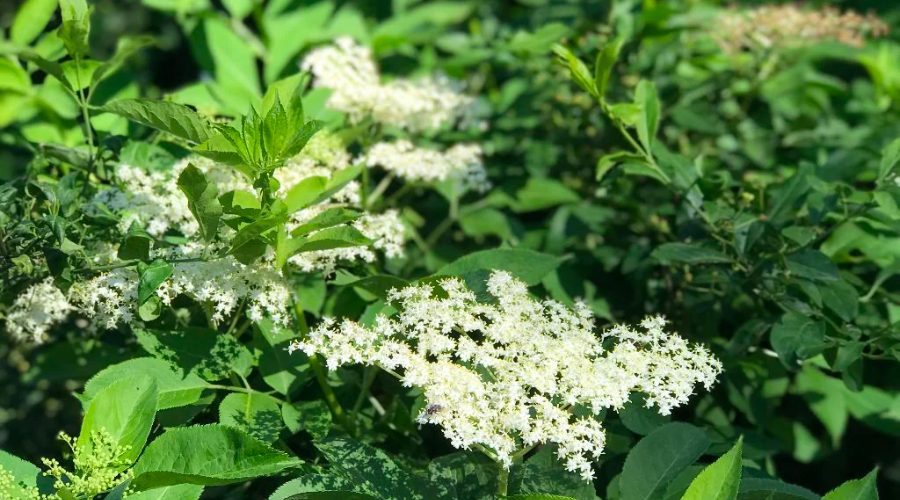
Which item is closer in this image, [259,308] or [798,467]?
[259,308]

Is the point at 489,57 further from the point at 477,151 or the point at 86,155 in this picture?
the point at 86,155

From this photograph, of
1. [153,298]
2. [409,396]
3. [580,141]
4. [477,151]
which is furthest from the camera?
[580,141]

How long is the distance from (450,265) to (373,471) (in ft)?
1.19

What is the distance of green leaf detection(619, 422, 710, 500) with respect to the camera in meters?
1.16

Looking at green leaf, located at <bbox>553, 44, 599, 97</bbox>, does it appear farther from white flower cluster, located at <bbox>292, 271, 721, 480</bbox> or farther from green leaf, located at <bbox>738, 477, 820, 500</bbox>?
green leaf, located at <bbox>738, 477, 820, 500</bbox>

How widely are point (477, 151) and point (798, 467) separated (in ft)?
4.07

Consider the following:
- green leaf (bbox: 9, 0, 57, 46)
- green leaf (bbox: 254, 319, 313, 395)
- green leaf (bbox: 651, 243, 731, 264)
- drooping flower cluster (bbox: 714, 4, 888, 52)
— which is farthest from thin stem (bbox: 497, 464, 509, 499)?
drooping flower cluster (bbox: 714, 4, 888, 52)

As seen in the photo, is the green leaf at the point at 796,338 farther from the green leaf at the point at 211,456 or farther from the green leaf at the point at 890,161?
the green leaf at the point at 211,456

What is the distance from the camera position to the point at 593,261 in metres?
1.84

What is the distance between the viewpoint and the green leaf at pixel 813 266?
53.2 inches

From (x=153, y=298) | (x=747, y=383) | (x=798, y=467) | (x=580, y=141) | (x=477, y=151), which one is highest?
(x=153, y=298)

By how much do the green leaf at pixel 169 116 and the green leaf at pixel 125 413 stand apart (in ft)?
1.07

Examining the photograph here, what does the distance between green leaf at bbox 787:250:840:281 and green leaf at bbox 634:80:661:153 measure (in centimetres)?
30

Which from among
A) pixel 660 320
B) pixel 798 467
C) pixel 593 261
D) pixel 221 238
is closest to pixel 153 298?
pixel 221 238
